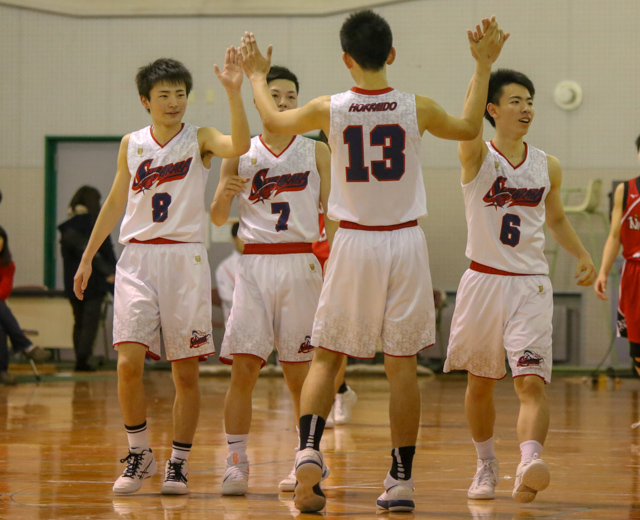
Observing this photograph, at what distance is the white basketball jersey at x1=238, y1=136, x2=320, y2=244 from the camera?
4035 mm

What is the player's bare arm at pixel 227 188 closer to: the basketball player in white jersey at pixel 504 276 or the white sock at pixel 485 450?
the basketball player in white jersey at pixel 504 276

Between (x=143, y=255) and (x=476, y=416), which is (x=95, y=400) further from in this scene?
(x=476, y=416)

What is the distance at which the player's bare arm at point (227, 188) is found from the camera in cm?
396

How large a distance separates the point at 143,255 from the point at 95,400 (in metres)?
4.25

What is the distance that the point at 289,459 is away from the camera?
481cm

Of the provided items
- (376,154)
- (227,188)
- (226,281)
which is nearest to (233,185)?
(227,188)

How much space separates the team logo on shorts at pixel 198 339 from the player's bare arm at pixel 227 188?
50 centimetres

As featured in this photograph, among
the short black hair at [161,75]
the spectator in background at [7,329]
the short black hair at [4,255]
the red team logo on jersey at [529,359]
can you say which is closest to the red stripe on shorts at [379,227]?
the red team logo on jersey at [529,359]

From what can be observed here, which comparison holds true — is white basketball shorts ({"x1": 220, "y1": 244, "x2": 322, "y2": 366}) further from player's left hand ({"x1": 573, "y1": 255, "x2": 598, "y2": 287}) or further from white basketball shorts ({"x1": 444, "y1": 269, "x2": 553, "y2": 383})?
player's left hand ({"x1": 573, "y1": 255, "x2": 598, "y2": 287})

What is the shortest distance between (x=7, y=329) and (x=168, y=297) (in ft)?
18.8

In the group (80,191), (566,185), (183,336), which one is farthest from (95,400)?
(566,185)

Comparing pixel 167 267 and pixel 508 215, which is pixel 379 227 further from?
pixel 167 267

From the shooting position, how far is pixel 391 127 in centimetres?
344

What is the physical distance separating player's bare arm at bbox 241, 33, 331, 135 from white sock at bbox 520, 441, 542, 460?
144cm
